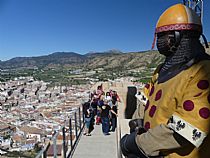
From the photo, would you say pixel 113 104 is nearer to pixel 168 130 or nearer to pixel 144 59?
pixel 168 130

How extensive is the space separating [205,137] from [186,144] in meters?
0.08

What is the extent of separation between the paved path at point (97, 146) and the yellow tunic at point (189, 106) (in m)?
4.35

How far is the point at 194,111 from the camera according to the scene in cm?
98

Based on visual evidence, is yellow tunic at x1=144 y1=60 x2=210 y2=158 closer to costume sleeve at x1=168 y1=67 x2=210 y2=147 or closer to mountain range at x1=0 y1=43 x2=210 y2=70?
costume sleeve at x1=168 y1=67 x2=210 y2=147

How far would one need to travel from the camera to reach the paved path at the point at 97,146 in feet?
17.8

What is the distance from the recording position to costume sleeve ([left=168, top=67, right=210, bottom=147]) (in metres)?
0.97

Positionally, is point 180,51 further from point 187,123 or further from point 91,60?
point 91,60

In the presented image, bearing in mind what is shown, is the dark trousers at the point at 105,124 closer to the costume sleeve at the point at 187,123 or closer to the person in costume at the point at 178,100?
the person in costume at the point at 178,100

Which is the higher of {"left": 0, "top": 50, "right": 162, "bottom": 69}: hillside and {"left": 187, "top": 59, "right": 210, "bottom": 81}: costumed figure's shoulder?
{"left": 0, "top": 50, "right": 162, "bottom": 69}: hillside

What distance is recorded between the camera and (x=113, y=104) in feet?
25.2

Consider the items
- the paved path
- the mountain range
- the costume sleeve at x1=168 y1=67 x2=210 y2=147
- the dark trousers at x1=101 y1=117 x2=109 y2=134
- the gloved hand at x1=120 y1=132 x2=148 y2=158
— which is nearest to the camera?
the costume sleeve at x1=168 y1=67 x2=210 y2=147

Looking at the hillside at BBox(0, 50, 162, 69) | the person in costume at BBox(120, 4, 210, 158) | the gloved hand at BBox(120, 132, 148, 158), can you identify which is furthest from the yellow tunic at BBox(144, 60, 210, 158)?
the hillside at BBox(0, 50, 162, 69)

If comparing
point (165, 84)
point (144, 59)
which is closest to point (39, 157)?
point (165, 84)

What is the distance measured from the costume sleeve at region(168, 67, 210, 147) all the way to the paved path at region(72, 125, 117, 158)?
176 inches
